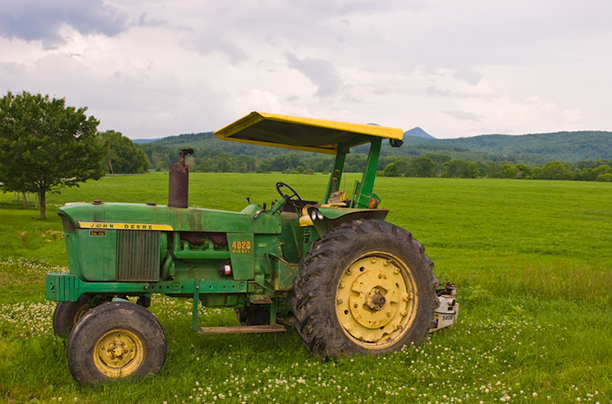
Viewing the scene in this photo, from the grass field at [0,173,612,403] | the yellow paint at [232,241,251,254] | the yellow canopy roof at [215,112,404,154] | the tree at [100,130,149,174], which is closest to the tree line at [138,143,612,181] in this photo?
the tree at [100,130,149,174]

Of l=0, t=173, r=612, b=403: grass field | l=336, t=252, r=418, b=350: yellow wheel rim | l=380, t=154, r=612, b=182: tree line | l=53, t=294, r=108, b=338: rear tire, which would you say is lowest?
l=0, t=173, r=612, b=403: grass field

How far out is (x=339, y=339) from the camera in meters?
5.07

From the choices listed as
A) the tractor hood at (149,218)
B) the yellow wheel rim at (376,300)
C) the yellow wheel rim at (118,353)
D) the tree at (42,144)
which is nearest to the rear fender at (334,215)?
the yellow wheel rim at (376,300)

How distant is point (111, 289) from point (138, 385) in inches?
39.9

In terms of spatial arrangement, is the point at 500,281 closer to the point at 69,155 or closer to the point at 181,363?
the point at 181,363

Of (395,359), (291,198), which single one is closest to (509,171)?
(291,198)

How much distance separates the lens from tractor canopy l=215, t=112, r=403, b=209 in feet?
16.8

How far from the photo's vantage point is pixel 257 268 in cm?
554

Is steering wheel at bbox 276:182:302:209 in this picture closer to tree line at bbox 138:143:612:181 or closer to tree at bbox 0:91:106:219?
tree at bbox 0:91:106:219

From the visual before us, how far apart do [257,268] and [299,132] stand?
1.61 meters

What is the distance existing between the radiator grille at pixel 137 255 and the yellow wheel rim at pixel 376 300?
6.34ft

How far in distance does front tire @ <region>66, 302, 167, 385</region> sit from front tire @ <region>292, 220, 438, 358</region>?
1.43 meters

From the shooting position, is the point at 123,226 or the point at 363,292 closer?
the point at 123,226

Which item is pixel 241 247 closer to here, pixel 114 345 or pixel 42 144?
pixel 114 345
